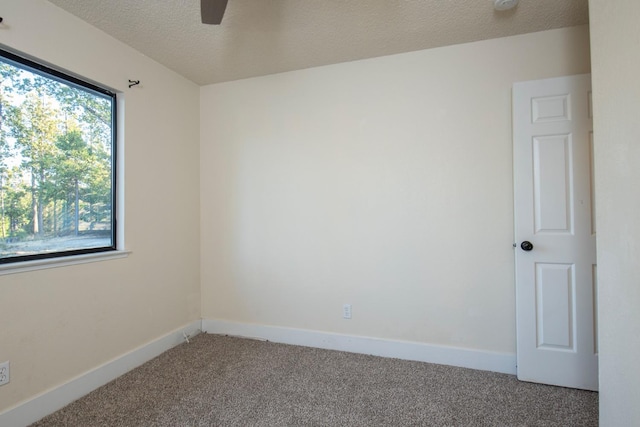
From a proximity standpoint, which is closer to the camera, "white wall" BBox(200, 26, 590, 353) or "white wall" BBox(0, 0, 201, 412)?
"white wall" BBox(0, 0, 201, 412)

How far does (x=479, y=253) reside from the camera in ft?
7.61

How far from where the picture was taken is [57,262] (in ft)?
6.16

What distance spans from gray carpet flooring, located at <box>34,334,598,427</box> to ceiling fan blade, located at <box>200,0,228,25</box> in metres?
2.19

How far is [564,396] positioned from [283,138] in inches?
113

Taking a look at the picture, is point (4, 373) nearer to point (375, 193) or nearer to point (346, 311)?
point (346, 311)

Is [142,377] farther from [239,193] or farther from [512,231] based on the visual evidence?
[512,231]

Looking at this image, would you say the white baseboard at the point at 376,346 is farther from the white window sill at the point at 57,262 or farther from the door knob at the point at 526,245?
the white window sill at the point at 57,262

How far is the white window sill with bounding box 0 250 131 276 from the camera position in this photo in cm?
167

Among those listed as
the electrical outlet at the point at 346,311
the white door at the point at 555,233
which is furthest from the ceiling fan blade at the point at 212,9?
the electrical outlet at the point at 346,311

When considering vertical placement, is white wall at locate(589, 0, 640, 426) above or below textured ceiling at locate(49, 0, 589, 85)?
below

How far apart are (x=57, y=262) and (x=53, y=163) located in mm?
640

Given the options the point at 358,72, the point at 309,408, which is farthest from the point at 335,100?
the point at 309,408

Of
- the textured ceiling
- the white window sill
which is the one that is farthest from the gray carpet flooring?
the textured ceiling

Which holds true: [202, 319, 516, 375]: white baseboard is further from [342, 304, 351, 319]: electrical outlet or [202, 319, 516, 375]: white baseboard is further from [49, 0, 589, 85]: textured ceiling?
[49, 0, 589, 85]: textured ceiling
